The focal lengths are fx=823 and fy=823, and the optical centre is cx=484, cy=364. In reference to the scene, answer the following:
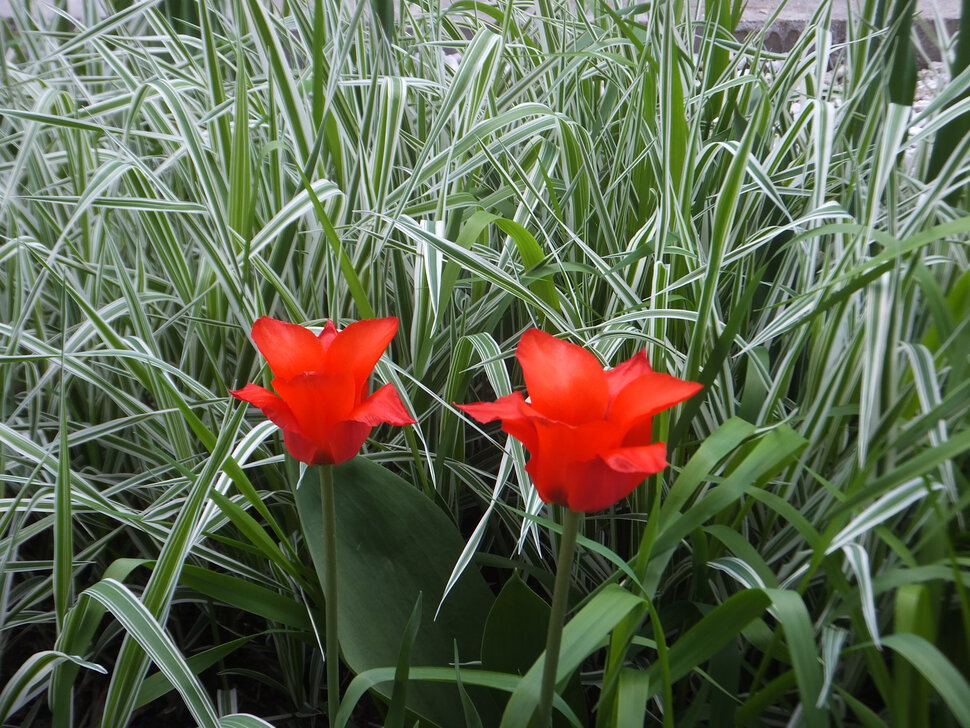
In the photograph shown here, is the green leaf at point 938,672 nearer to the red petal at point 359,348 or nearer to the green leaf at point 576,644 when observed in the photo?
the green leaf at point 576,644

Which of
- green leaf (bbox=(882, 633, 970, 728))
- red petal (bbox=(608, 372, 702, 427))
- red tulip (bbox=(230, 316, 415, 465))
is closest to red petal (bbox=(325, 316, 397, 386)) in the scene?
red tulip (bbox=(230, 316, 415, 465))

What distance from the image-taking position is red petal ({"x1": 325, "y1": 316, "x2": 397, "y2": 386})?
14.0 inches

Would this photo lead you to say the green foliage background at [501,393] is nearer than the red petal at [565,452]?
No

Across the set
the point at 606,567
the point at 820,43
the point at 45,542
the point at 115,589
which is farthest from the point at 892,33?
the point at 45,542

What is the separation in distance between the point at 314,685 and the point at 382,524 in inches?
6.6

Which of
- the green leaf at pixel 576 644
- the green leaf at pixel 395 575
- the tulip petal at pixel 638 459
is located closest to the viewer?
the tulip petal at pixel 638 459

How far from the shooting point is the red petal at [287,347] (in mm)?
365

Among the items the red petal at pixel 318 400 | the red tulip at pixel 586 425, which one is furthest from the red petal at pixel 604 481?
the red petal at pixel 318 400

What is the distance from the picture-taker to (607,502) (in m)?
0.30

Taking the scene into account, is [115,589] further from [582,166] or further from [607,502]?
[582,166]

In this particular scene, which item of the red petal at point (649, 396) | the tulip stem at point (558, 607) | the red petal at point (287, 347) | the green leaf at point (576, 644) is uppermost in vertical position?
the red petal at point (649, 396)

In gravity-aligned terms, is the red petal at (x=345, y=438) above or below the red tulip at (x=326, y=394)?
below

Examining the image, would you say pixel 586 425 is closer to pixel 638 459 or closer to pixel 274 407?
pixel 638 459

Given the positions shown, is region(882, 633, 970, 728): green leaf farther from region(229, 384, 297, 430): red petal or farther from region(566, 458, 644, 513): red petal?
region(229, 384, 297, 430): red petal
